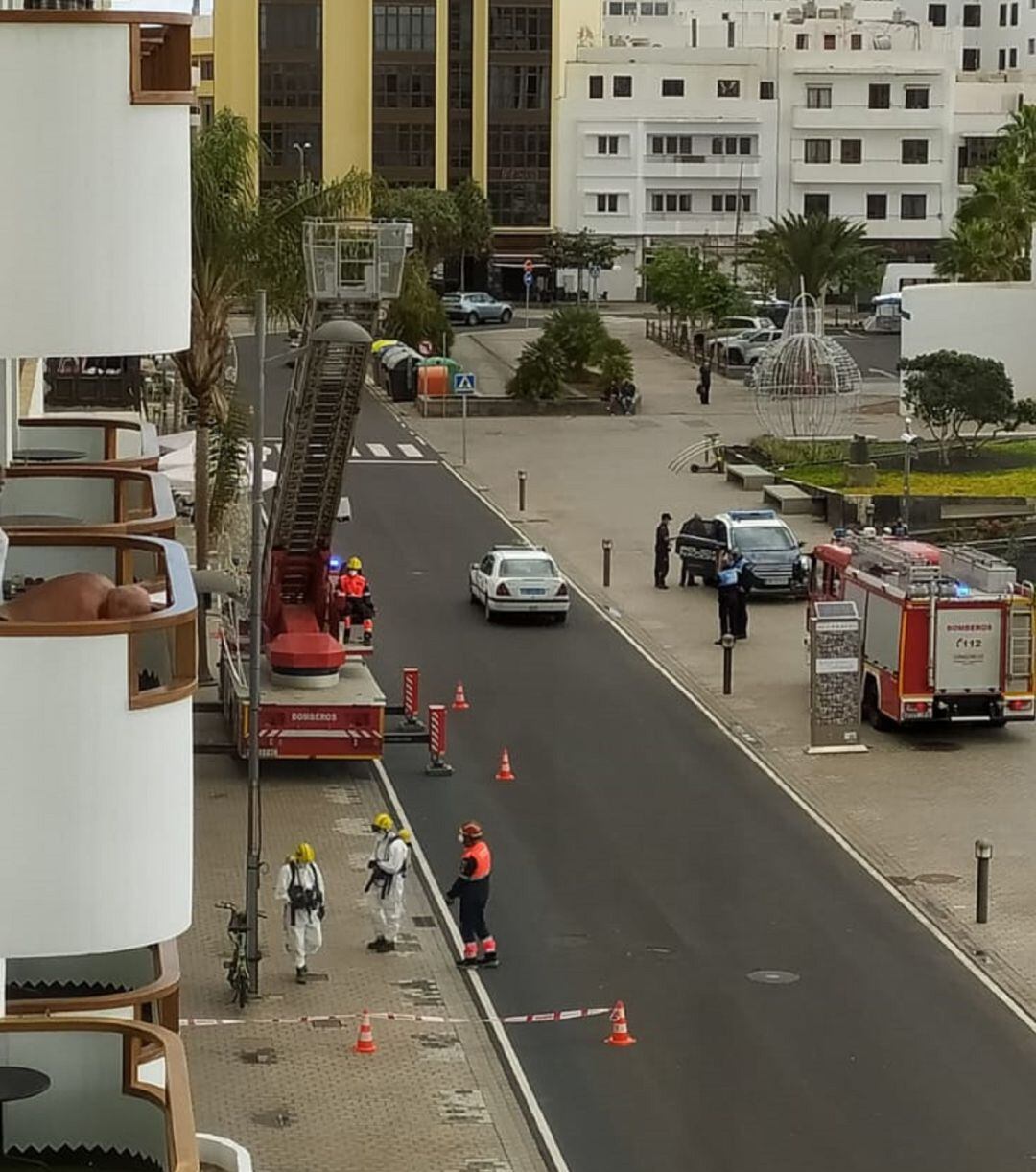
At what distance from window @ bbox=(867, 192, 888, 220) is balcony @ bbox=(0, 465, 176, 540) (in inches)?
4254

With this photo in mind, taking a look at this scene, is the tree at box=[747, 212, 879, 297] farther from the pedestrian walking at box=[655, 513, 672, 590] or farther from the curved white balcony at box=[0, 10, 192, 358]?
the curved white balcony at box=[0, 10, 192, 358]

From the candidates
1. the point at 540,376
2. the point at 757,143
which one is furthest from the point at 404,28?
the point at 540,376

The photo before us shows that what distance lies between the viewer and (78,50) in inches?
382

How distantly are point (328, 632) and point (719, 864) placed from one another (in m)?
8.08

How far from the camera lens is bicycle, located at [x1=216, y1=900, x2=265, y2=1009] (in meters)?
22.7

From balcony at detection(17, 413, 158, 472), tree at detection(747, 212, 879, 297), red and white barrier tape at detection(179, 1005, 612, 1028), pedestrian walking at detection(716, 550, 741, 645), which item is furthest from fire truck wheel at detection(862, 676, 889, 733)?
tree at detection(747, 212, 879, 297)

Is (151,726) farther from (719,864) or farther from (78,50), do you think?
(719,864)

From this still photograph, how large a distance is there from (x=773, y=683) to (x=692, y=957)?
13439 millimetres

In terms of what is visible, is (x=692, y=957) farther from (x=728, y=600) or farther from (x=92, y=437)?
(x=728, y=600)

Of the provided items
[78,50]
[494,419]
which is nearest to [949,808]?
[78,50]

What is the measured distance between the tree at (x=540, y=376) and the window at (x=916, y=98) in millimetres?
47648

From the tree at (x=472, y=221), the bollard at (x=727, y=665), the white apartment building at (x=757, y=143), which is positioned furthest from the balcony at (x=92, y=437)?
the white apartment building at (x=757, y=143)

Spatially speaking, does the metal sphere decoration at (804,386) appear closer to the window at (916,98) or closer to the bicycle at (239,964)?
the bicycle at (239,964)

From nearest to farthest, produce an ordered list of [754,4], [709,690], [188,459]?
[709,690] < [188,459] < [754,4]
